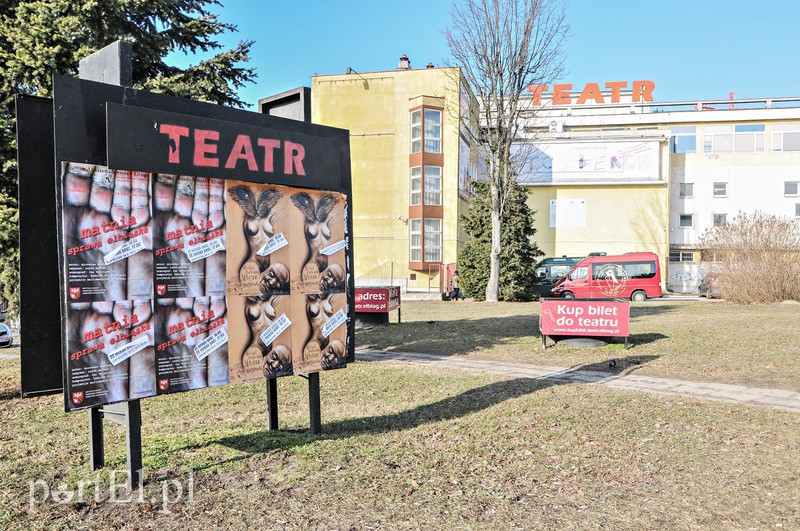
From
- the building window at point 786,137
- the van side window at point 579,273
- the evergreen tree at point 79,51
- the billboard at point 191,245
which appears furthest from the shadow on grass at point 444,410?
the building window at point 786,137

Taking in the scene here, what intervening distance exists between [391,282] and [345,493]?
35.3 metres

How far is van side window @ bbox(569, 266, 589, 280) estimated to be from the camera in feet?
111

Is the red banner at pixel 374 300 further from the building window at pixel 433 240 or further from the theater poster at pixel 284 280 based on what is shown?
the building window at pixel 433 240

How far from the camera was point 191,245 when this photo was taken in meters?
5.20

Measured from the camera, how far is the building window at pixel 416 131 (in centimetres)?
3991

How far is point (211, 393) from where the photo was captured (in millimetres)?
9422

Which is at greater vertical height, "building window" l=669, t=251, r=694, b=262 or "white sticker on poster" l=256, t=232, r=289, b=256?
"white sticker on poster" l=256, t=232, r=289, b=256

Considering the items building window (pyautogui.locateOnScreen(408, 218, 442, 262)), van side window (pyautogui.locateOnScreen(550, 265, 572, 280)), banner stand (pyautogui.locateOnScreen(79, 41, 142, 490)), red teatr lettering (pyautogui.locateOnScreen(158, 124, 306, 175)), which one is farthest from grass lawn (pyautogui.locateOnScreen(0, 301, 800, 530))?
building window (pyautogui.locateOnScreen(408, 218, 442, 262))

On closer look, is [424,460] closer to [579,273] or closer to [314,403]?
[314,403]

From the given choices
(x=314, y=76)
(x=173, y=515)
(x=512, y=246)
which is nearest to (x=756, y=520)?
(x=173, y=515)

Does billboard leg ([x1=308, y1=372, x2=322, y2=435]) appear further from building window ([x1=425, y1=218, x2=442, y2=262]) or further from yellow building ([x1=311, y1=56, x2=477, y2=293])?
building window ([x1=425, y1=218, x2=442, y2=262])

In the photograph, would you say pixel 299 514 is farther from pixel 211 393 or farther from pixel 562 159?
pixel 562 159

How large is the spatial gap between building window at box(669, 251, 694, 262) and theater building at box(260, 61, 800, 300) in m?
0.08

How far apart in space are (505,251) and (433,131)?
10415 millimetres
